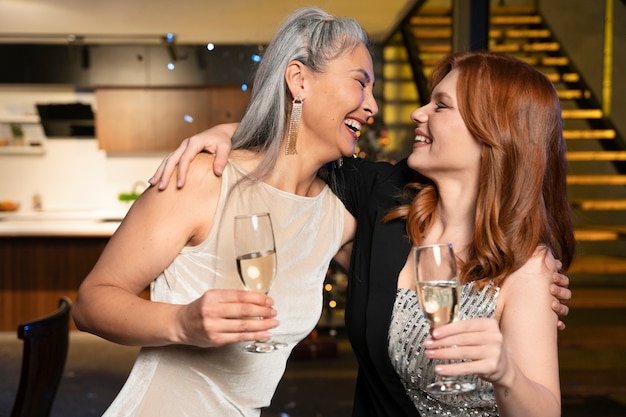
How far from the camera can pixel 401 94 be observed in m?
9.25

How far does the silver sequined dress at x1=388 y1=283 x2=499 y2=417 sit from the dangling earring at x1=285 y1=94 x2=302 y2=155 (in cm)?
45

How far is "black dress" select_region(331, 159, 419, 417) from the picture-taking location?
1892mm

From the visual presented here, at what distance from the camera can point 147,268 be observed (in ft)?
5.51

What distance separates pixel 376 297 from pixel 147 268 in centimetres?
57

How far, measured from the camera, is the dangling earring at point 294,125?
1.96 metres

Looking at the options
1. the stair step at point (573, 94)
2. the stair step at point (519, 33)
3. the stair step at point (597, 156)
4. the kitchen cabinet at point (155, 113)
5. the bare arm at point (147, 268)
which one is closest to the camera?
the bare arm at point (147, 268)

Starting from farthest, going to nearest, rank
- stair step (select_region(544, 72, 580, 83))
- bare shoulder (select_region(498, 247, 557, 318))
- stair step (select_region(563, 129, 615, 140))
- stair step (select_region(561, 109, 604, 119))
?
stair step (select_region(544, 72, 580, 83)) → stair step (select_region(561, 109, 604, 119)) → stair step (select_region(563, 129, 615, 140)) → bare shoulder (select_region(498, 247, 557, 318))

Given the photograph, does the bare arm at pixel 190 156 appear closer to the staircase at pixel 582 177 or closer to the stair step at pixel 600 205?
the staircase at pixel 582 177

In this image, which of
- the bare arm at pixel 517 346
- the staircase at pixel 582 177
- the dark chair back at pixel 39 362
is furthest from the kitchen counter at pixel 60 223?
the bare arm at pixel 517 346

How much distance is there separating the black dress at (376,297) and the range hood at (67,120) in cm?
743

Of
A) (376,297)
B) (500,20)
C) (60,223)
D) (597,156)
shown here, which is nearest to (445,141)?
(376,297)

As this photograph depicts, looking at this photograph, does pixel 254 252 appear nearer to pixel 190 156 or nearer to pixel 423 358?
pixel 190 156

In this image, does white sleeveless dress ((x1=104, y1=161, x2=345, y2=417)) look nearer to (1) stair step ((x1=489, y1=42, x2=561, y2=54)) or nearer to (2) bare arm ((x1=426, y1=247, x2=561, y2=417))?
(2) bare arm ((x1=426, y1=247, x2=561, y2=417))

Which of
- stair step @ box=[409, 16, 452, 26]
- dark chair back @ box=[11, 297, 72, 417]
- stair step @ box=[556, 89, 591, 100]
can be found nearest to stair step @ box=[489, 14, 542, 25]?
stair step @ box=[409, 16, 452, 26]
